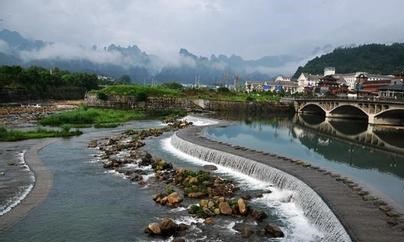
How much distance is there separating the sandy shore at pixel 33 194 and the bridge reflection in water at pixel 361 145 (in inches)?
913

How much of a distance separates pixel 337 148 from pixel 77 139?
2686 cm

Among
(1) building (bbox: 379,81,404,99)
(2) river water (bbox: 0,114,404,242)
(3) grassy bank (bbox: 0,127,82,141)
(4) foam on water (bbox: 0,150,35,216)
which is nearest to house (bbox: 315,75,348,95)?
(1) building (bbox: 379,81,404,99)

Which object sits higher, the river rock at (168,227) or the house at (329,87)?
the house at (329,87)

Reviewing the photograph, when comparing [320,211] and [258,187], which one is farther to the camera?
[258,187]

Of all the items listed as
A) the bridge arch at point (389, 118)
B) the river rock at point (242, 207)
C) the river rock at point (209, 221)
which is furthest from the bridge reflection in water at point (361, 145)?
the river rock at point (209, 221)

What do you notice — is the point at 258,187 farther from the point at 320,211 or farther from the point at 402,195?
the point at 402,195

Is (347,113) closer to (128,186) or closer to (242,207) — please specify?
(128,186)

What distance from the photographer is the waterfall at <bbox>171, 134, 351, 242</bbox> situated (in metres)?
17.4

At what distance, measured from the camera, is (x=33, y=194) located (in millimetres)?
23328

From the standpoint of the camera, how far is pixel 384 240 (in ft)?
51.3

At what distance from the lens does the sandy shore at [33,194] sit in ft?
63.6

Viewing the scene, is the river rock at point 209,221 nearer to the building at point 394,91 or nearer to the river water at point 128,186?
the river water at point 128,186

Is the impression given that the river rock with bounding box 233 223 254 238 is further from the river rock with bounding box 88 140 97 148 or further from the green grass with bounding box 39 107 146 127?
the green grass with bounding box 39 107 146 127

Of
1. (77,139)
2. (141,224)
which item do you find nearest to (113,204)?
(141,224)
